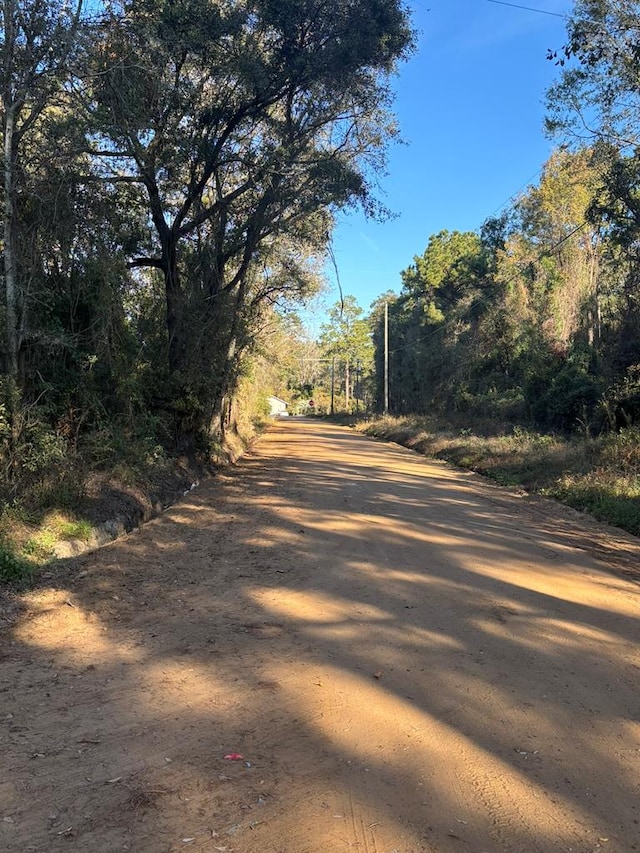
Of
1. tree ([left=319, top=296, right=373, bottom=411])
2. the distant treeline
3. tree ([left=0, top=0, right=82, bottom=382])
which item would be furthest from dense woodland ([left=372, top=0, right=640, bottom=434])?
tree ([left=319, top=296, right=373, bottom=411])

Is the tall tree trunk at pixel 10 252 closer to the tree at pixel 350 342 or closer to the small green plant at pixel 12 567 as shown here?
the small green plant at pixel 12 567

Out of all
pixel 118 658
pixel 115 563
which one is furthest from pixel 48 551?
pixel 118 658

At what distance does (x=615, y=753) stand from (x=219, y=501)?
34.1 ft

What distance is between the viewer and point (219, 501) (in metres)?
13.4

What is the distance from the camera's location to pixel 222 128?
1480 cm

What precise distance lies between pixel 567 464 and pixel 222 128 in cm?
1175

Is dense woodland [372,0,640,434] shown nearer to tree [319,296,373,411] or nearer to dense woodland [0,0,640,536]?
dense woodland [0,0,640,536]

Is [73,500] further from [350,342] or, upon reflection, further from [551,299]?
[350,342]

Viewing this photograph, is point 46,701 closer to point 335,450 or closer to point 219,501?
point 219,501

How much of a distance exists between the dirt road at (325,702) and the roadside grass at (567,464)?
10.7ft

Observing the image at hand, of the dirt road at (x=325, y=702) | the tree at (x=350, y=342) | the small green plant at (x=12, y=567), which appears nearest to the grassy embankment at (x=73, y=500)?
the small green plant at (x=12, y=567)

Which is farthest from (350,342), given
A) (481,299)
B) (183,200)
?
(183,200)

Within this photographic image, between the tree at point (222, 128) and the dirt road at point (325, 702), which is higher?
the tree at point (222, 128)

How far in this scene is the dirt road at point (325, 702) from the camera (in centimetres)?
304
